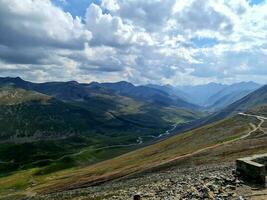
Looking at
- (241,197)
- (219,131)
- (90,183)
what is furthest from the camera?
(219,131)

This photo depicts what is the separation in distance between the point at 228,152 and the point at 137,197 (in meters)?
64.1

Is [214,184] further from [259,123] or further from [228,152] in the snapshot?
[259,123]

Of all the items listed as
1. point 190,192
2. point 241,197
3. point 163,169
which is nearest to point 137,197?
point 190,192

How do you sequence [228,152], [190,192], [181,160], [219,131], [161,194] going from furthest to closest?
[219,131], [181,160], [228,152], [161,194], [190,192]

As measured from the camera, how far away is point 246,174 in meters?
41.3

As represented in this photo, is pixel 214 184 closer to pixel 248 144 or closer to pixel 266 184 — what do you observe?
pixel 266 184

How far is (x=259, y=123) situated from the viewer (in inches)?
7347

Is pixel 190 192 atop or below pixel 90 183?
atop

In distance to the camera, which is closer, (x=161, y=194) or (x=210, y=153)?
(x=161, y=194)

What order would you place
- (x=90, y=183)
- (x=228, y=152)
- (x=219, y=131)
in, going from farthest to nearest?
(x=219, y=131) → (x=90, y=183) → (x=228, y=152)

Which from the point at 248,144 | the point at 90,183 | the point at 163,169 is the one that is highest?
the point at 248,144

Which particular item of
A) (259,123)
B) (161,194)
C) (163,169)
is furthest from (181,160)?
(259,123)

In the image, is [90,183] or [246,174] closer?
[246,174]

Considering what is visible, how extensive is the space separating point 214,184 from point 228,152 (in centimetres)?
6275
